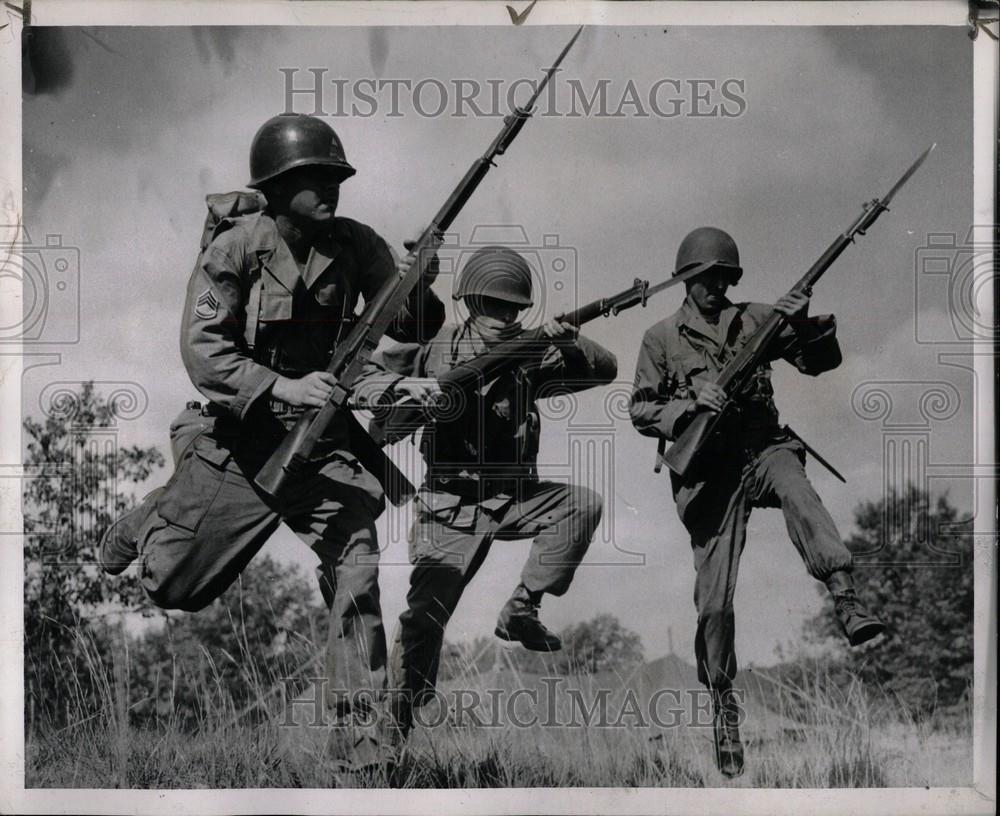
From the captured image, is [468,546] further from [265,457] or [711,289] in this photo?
[711,289]

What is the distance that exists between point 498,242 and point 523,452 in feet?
3.08

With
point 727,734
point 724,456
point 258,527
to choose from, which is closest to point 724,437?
point 724,456

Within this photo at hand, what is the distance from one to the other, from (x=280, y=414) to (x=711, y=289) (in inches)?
77.7

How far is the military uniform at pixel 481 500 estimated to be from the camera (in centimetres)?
586

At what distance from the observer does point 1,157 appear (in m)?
6.04

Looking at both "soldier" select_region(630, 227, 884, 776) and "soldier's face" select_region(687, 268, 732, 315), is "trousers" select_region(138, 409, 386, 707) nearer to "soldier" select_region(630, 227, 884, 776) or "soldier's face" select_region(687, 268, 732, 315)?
"soldier" select_region(630, 227, 884, 776)

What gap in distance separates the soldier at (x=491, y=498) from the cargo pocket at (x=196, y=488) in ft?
2.78

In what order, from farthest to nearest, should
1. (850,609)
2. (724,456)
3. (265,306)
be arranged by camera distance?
(724,456) < (850,609) < (265,306)

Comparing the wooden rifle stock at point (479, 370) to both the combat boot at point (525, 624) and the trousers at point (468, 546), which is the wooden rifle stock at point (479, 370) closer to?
the trousers at point (468, 546)

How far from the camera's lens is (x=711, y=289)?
19.6 ft

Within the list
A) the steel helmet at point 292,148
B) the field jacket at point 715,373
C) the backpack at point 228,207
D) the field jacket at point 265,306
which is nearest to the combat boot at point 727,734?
the field jacket at point 715,373

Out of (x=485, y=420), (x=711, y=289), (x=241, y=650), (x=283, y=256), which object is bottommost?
(x=241, y=650)

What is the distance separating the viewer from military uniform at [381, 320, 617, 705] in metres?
5.86

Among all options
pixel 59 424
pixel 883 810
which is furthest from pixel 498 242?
pixel 883 810
